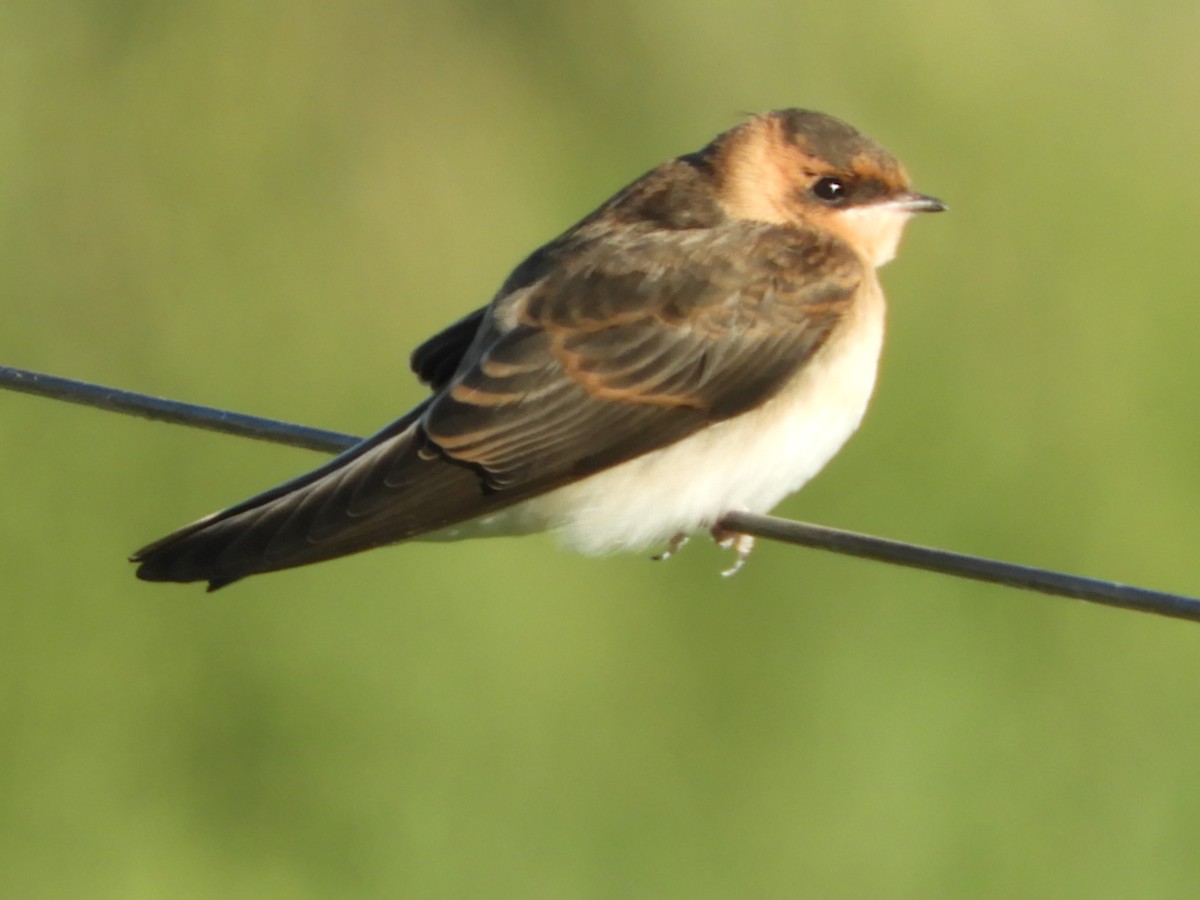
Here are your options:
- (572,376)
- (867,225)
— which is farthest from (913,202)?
(572,376)

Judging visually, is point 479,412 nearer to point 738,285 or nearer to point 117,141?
point 738,285

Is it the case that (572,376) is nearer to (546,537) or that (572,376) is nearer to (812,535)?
(546,537)

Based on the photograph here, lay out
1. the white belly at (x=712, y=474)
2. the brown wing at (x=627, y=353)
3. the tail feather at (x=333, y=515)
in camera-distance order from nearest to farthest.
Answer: the tail feather at (x=333, y=515)
the brown wing at (x=627, y=353)
the white belly at (x=712, y=474)

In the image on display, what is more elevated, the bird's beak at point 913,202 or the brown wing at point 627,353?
the bird's beak at point 913,202

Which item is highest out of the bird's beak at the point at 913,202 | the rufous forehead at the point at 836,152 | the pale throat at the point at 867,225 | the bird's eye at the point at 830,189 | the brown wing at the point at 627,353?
the rufous forehead at the point at 836,152

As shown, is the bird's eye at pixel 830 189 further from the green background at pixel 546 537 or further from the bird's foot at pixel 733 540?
the green background at pixel 546 537

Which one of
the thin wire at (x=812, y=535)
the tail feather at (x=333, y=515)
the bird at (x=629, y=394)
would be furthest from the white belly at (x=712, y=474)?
the thin wire at (x=812, y=535)
